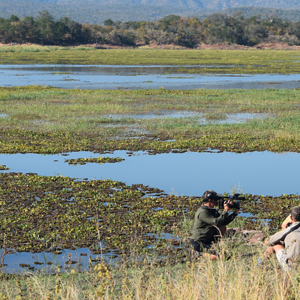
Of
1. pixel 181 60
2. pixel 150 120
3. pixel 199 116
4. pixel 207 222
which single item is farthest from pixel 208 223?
pixel 181 60

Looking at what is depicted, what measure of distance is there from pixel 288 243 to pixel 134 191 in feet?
20.2

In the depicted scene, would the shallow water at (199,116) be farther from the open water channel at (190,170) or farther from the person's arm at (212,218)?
the person's arm at (212,218)

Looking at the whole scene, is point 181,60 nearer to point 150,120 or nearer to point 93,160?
point 150,120

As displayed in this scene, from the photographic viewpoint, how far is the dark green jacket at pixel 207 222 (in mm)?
8117

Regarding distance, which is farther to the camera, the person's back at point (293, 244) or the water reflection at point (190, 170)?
the water reflection at point (190, 170)

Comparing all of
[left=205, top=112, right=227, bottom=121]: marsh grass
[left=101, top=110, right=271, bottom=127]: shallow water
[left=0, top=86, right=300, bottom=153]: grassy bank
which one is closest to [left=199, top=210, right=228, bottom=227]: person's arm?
[left=0, top=86, right=300, bottom=153]: grassy bank

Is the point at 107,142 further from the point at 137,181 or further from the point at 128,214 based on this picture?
the point at 128,214

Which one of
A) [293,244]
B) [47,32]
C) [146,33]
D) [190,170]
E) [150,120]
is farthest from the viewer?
[146,33]

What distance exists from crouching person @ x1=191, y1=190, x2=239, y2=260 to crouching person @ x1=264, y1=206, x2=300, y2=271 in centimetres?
83

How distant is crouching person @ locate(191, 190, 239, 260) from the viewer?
26.7 feet

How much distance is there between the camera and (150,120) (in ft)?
81.6

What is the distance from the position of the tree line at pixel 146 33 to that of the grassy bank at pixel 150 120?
105598 mm

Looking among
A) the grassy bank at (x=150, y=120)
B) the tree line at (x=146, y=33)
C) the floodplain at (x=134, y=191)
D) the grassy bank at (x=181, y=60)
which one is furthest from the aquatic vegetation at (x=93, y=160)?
the tree line at (x=146, y=33)

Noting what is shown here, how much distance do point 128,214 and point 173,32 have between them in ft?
504
